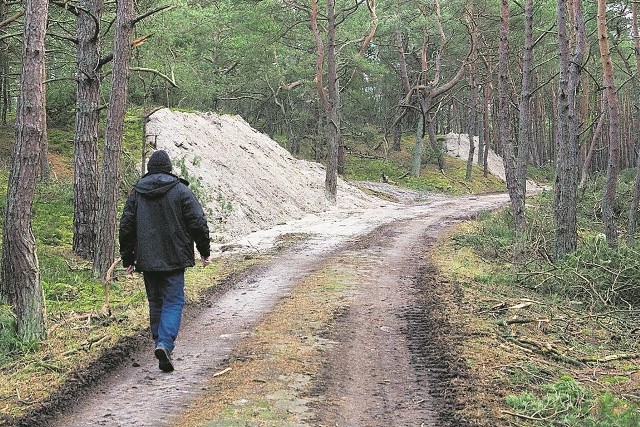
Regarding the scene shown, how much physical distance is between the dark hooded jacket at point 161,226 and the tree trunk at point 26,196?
4.65 ft

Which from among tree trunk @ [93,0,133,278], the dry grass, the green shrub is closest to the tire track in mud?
the dry grass

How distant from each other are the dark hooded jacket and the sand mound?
30.3ft

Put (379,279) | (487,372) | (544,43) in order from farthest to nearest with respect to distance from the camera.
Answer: (544,43) < (379,279) < (487,372)

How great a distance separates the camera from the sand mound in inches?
709

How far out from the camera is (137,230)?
6.48 m

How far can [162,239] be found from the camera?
21.1 ft

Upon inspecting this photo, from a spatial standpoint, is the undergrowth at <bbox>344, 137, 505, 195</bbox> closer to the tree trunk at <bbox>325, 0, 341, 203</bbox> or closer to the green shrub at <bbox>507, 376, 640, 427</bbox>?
the tree trunk at <bbox>325, 0, 341, 203</bbox>


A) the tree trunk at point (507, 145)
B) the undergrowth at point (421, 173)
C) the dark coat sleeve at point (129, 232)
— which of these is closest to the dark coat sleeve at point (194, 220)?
the dark coat sleeve at point (129, 232)

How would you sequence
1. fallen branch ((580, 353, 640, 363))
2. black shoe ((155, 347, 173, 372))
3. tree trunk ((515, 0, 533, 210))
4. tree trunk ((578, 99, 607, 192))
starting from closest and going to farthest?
black shoe ((155, 347, 173, 372))
fallen branch ((580, 353, 640, 363))
tree trunk ((515, 0, 533, 210))
tree trunk ((578, 99, 607, 192))

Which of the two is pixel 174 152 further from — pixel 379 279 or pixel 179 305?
pixel 179 305

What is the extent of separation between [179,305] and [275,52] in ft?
83.2

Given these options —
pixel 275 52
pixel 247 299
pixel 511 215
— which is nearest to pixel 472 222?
pixel 511 215

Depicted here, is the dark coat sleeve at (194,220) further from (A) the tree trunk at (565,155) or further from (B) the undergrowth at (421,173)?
(B) the undergrowth at (421,173)

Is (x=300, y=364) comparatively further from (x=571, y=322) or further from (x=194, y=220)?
(x=571, y=322)
